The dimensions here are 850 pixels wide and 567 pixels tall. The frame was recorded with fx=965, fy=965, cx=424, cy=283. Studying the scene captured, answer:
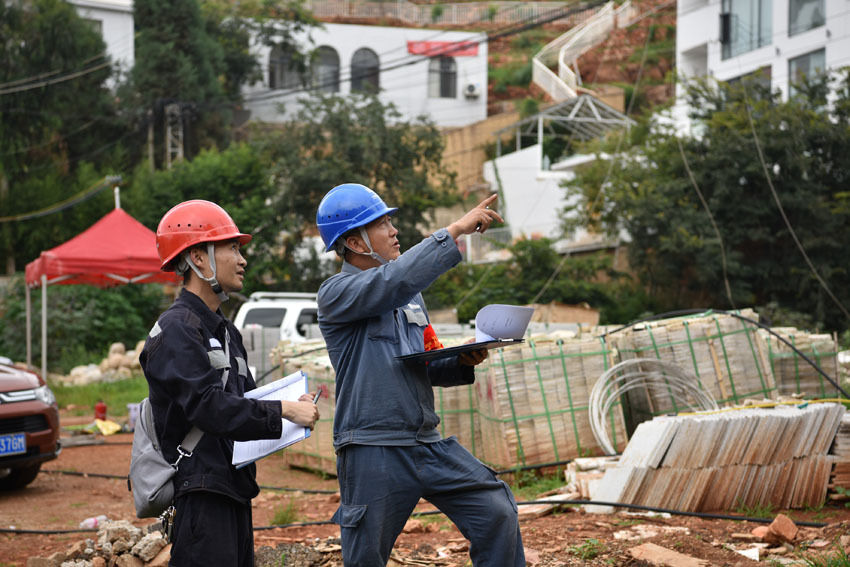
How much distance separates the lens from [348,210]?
3.87 m

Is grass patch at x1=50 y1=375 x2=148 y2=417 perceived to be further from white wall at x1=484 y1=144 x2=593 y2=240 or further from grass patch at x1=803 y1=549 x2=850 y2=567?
white wall at x1=484 y1=144 x2=593 y2=240

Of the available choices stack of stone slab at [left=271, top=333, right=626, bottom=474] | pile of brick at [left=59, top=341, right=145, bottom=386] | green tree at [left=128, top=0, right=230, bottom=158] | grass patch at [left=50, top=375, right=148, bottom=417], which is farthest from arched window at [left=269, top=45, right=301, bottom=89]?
stack of stone slab at [left=271, top=333, right=626, bottom=474]

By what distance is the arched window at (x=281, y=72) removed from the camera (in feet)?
157

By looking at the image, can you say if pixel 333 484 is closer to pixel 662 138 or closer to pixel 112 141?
pixel 662 138

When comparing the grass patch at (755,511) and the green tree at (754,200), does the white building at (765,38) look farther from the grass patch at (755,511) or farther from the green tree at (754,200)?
the grass patch at (755,511)

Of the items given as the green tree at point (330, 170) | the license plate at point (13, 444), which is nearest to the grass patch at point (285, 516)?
the license plate at point (13, 444)

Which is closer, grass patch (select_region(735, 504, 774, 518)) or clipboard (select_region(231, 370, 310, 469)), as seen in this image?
clipboard (select_region(231, 370, 310, 469))

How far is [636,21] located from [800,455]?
170 ft

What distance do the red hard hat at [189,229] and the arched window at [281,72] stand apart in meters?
44.8

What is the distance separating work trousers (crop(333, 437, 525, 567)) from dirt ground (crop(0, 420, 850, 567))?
2.06 m

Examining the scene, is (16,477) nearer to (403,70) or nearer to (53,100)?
(53,100)

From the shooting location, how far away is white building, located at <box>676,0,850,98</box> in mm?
25062

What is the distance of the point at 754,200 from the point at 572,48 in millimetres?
32884

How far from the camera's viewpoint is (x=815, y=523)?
6.44m
